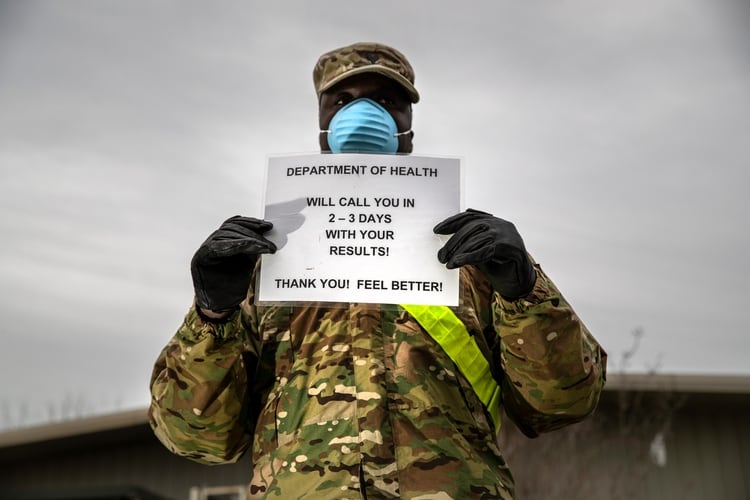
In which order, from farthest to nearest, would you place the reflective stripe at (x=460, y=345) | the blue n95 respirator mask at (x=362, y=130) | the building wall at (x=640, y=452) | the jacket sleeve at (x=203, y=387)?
the building wall at (x=640, y=452)
the blue n95 respirator mask at (x=362, y=130)
the reflective stripe at (x=460, y=345)
the jacket sleeve at (x=203, y=387)

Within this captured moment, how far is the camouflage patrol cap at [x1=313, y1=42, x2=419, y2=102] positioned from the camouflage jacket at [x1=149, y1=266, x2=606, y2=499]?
85 centimetres

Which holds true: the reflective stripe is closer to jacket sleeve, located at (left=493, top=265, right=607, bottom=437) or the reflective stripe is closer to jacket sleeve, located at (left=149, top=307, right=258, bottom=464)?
jacket sleeve, located at (left=493, top=265, right=607, bottom=437)

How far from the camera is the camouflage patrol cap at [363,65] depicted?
2.63 metres

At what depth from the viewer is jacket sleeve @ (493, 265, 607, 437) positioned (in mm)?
2039

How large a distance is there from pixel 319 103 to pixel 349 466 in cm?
137

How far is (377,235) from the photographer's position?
2.19 meters

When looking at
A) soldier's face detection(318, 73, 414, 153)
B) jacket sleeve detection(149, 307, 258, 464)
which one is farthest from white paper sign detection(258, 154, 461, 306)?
soldier's face detection(318, 73, 414, 153)

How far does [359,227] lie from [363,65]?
2.45 ft

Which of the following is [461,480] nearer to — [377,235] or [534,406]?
[534,406]

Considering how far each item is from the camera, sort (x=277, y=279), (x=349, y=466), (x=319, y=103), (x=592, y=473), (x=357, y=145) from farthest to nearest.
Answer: (x=592, y=473) → (x=319, y=103) → (x=357, y=145) → (x=277, y=279) → (x=349, y=466)

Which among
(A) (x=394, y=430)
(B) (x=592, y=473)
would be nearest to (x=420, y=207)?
(A) (x=394, y=430)

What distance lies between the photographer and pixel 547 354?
6.72 ft

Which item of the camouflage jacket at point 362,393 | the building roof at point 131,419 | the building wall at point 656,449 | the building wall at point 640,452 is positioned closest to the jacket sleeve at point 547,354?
the camouflage jacket at point 362,393

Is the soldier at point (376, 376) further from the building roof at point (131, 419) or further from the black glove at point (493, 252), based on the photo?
the building roof at point (131, 419)
